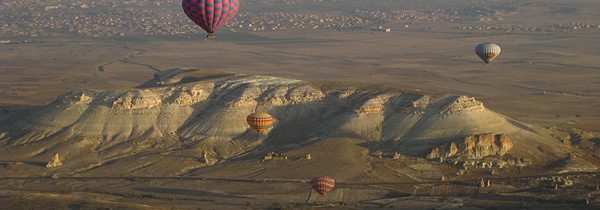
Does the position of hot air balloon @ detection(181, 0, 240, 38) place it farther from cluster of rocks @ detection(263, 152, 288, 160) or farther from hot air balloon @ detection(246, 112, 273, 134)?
cluster of rocks @ detection(263, 152, 288, 160)

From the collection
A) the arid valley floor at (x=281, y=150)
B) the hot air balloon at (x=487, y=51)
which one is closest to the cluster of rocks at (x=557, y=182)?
the arid valley floor at (x=281, y=150)

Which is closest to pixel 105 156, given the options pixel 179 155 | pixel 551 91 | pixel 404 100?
pixel 179 155

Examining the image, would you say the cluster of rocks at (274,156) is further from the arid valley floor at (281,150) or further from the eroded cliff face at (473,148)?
the eroded cliff face at (473,148)

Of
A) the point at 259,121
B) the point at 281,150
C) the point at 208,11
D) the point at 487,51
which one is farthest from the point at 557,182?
the point at 487,51

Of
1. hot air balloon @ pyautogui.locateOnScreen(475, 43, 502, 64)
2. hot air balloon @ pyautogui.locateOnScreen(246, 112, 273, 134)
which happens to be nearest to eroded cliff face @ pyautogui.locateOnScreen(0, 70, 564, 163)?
hot air balloon @ pyautogui.locateOnScreen(246, 112, 273, 134)

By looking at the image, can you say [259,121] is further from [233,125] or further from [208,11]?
[208,11]

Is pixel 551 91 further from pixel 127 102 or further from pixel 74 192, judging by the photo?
pixel 74 192

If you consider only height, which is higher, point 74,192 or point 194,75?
point 194,75
